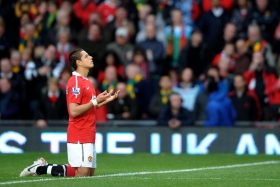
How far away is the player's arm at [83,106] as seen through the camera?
1141cm

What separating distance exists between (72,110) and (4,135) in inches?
300

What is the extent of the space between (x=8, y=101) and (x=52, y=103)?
1243mm

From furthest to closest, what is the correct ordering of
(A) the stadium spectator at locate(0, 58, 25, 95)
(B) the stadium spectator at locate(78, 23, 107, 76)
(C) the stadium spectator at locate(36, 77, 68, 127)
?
1. (B) the stadium spectator at locate(78, 23, 107, 76)
2. (A) the stadium spectator at locate(0, 58, 25, 95)
3. (C) the stadium spectator at locate(36, 77, 68, 127)

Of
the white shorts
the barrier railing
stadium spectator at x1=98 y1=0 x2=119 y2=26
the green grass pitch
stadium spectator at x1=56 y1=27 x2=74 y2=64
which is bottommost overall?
the green grass pitch

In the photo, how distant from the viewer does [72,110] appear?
11.8 metres

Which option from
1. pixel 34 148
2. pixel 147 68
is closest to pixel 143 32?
pixel 147 68

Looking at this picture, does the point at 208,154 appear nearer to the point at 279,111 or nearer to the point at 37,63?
the point at 279,111

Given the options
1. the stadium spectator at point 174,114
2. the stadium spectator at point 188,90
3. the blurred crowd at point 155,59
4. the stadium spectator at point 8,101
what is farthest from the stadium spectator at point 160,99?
the stadium spectator at point 8,101

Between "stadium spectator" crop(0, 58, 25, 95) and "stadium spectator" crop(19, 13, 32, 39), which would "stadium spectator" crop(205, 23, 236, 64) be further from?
"stadium spectator" crop(19, 13, 32, 39)

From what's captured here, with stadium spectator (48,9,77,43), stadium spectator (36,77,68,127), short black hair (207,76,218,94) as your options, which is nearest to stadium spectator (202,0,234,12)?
short black hair (207,76,218,94)

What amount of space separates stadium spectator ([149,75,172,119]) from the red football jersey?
7.58 m

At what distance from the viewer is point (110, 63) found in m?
20.4

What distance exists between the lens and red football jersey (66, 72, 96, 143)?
38.7ft

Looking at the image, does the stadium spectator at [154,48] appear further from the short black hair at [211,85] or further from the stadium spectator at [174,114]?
the stadium spectator at [174,114]
